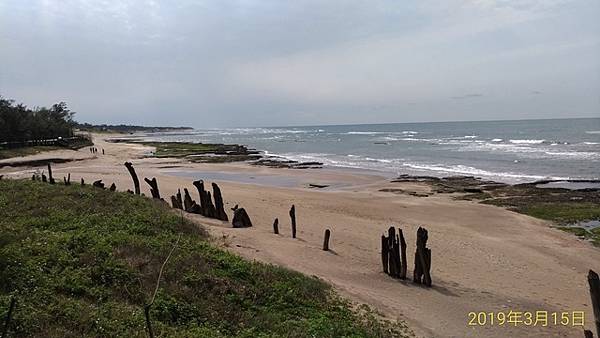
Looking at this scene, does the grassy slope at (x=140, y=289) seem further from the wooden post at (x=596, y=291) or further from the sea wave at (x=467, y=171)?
the sea wave at (x=467, y=171)

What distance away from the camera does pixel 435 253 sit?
54.5 feet

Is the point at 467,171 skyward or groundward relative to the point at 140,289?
groundward

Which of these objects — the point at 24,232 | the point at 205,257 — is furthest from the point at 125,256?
the point at 24,232

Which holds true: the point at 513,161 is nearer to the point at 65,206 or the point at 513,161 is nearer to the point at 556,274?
the point at 556,274

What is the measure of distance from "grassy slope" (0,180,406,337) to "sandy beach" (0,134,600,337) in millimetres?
1745

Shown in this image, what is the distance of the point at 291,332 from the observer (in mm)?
8070

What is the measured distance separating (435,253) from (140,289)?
36.3ft

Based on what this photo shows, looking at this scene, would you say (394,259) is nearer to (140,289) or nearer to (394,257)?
(394,257)

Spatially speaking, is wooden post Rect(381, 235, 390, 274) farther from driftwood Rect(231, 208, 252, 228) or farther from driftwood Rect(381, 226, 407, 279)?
driftwood Rect(231, 208, 252, 228)

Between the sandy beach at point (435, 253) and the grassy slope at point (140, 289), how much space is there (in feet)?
5.73

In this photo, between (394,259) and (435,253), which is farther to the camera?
(435,253)

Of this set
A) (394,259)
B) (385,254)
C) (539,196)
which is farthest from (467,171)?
(394,259)

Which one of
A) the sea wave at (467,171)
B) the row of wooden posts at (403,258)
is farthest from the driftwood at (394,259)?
the sea wave at (467,171)

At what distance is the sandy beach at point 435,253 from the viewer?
11023mm
